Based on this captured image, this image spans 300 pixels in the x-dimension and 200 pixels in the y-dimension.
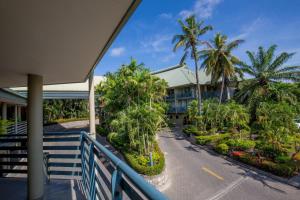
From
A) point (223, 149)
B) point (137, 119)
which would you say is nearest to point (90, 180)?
point (137, 119)

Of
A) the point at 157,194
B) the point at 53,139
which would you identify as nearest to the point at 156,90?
the point at 53,139

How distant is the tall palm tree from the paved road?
11.2 metres

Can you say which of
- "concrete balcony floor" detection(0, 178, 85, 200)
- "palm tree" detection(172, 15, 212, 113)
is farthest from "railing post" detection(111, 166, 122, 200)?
"palm tree" detection(172, 15, 212, 113)

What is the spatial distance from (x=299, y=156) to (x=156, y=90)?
427 inches

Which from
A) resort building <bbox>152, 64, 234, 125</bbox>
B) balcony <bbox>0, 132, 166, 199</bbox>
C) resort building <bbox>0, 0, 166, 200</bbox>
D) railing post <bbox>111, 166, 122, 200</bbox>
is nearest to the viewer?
balcony <bbox>0, 132, 166, 199</bbox>

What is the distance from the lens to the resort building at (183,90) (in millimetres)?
25531

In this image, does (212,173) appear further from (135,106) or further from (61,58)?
(61,58)

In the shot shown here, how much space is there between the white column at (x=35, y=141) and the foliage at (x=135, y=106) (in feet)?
24.3

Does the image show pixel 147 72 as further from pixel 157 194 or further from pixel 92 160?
pixel 157 194

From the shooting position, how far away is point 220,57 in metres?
20.1

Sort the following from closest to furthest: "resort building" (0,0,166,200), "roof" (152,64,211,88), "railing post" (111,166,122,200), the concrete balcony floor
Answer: "railing post" (111,166,122,200)
"resort building" (0,0,166,200)
the concrete balcony floor
"roof" (152,64,211,88)

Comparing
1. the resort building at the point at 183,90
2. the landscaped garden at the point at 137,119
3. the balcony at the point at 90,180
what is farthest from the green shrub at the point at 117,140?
the resort building at the point at 183,90

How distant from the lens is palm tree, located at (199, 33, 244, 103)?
64.6 ft

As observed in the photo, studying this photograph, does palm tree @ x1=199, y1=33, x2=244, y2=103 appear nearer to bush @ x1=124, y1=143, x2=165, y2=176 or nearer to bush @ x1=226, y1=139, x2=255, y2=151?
bush @ x1=226, y1=139, x2=255, y2=151
